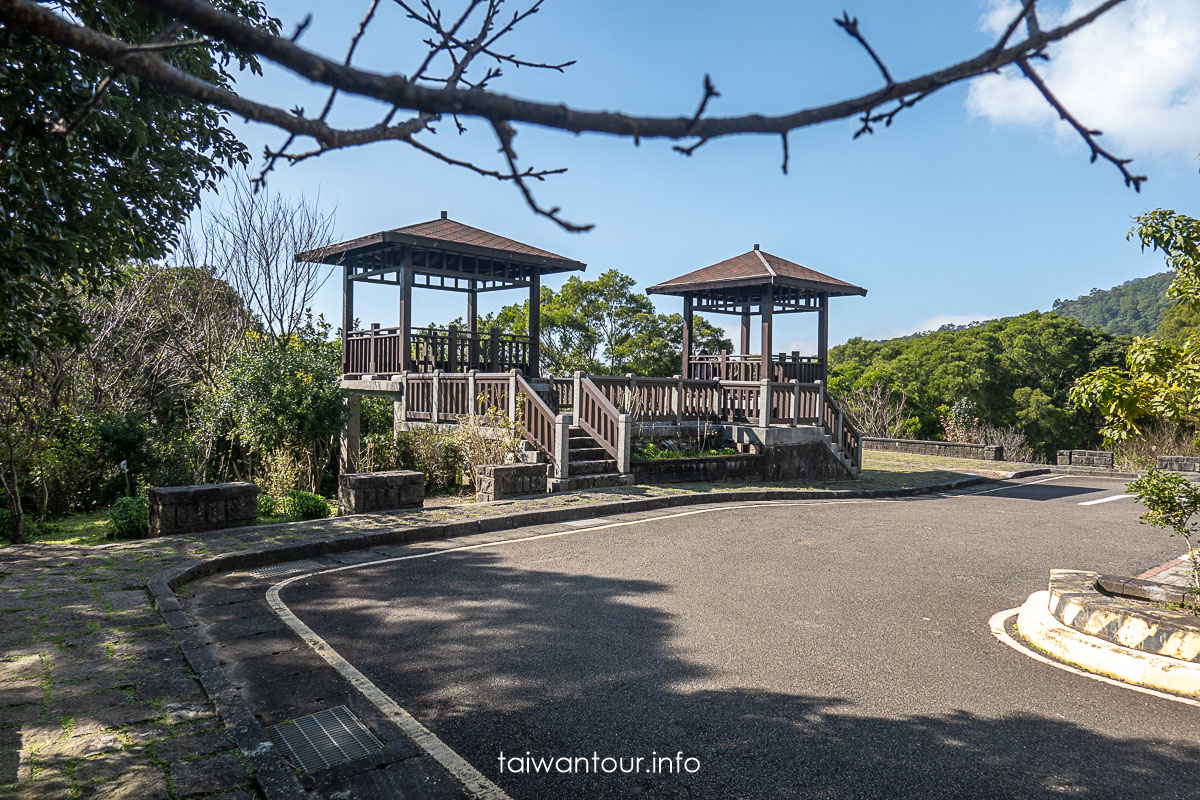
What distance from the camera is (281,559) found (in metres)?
7.17

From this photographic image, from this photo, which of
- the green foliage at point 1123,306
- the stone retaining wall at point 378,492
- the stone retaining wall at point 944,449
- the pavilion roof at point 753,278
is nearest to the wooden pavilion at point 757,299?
the pavilion roof at point 753,278

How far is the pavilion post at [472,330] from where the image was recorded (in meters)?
17.6

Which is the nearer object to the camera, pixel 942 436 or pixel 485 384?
pixel 485 384

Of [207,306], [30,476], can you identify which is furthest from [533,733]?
[207,306]

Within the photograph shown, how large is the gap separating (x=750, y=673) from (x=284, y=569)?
4.72m

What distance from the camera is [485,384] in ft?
45.6

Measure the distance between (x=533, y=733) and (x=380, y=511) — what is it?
21.3 feet

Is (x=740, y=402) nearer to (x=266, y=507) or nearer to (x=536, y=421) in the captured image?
(x=536, y=421)

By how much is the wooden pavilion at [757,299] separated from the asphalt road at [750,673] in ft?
31.8

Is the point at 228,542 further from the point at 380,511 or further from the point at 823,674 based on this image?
the point at 823,674

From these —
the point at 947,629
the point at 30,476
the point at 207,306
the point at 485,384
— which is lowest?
the point at 947,629

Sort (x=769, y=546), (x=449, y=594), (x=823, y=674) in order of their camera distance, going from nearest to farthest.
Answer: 1. (x=823, y=674)
2. (x=449, y=594)
3. (x=769, y=546)

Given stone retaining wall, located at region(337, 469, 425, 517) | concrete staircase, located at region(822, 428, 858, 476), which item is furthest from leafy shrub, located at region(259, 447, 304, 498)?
concrete staircase, located at region(822, 428, 858, 476)

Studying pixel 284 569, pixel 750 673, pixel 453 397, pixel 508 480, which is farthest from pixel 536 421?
pixel 750 673
